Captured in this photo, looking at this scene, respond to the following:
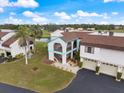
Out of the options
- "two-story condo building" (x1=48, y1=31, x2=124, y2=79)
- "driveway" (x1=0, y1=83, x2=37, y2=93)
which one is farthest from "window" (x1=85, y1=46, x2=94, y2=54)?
"driveway" (x1=0, y1=83, x2=37, y2=93)

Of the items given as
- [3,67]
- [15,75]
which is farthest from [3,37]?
Result: [15,75]

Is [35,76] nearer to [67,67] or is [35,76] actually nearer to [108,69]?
[67,67]

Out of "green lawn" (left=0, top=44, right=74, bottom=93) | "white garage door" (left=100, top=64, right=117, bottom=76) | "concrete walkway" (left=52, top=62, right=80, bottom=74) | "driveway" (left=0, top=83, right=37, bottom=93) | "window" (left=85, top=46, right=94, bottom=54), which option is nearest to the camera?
"driveway" (left=0, top=83, right=37, bottom=93)

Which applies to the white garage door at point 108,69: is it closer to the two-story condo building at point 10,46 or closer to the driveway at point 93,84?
the driveway at point 93,84

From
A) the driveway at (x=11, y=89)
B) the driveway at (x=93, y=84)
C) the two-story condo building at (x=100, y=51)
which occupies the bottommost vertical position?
the driveway at (x=11, y=89)

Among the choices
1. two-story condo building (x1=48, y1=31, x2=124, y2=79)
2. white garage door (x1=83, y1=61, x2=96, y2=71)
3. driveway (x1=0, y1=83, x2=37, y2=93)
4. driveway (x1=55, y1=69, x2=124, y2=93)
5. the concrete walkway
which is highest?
two-story condo building (x1=48, y1=31, x2=124, y2=79)

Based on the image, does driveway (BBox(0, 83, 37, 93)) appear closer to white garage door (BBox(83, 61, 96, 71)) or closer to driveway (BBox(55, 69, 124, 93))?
driveway (BBox(55, 69, 124, 93))

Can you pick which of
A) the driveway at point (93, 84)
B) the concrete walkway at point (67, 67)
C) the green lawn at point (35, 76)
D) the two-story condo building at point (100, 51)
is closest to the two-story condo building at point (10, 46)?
the green lawn at point (35, 76)
